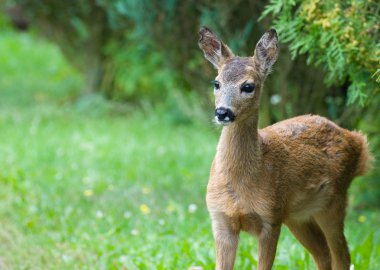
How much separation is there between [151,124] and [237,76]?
927 cm

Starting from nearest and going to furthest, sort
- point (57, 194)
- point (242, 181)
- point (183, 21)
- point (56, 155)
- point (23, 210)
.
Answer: point (242, 181) < point (23, 210) < point (57, 194) < point (183, 21) < point (56, 155)

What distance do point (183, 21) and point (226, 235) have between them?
192 inches

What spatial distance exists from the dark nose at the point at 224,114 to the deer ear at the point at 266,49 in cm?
Answer: 56

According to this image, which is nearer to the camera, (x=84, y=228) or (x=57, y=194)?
(x=84, y=228)

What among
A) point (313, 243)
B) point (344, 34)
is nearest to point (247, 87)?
point (344, 34)

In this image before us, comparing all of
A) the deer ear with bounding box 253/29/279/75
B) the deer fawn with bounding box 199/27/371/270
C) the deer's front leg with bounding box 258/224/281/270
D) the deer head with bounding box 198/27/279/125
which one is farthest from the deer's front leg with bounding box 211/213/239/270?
the deer ear with bounding box 253/29/279/75

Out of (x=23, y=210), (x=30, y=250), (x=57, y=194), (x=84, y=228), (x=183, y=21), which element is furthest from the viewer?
(x=183, y=21)

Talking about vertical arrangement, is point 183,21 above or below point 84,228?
above

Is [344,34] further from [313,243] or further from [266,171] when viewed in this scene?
[313,243]

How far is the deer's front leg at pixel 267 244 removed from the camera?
5.12 meters

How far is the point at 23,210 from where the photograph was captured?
27.1ft

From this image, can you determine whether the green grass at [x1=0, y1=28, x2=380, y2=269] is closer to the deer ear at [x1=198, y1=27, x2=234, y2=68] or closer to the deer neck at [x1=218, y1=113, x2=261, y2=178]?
the deer neck at [x1=218, y1=113, x2=261, y2=178]

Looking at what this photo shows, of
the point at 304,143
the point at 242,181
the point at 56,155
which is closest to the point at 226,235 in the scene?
the point at 242,181

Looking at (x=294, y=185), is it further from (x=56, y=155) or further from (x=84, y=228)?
(x=56, y=155)
